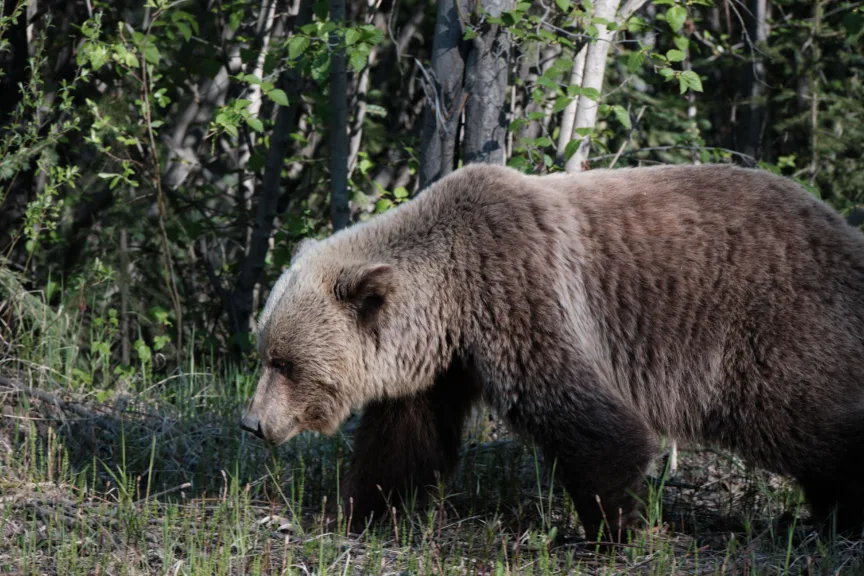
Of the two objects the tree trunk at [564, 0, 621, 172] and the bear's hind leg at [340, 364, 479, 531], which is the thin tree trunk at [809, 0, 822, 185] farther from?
the bear's hind leg at [340, 364, 479, 531]

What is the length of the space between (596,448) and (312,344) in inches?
54.2

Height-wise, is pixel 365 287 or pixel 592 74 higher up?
pixel 592 74

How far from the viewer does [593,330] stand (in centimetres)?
445

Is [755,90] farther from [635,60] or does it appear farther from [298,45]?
[298,45]

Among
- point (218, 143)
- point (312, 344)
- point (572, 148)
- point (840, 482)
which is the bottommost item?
point (840, 482)

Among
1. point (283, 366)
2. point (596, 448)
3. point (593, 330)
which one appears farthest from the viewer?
point (283, 366)

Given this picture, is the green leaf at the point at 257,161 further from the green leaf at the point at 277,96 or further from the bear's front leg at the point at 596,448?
the bear's front leg at the point at 596,448

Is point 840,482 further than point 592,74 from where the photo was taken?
No

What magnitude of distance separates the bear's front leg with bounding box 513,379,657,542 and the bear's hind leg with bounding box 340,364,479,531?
1.94ft

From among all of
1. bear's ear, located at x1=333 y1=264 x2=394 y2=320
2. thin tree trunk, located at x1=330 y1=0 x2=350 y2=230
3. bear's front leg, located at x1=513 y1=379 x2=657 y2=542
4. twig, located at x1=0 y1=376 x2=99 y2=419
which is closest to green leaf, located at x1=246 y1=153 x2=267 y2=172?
thin tree trunk, located at x1=330 y1=0 x2=350 y2=230

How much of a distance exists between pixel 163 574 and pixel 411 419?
1445 millimetres

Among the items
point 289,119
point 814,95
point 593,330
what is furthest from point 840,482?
point 289,119

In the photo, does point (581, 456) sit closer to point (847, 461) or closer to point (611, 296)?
point (611, 296)

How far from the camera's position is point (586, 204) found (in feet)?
15.1
